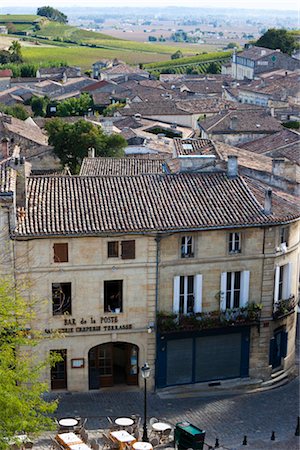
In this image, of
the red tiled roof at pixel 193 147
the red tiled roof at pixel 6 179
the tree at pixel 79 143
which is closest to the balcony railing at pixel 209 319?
the red tiled roof at pixel 6 179

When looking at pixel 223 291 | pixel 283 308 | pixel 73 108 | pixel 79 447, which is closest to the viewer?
pixel 79 447

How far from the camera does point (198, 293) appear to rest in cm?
3522

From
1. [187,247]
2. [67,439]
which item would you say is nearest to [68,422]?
[67,439]

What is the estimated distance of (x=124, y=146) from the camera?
248 ft

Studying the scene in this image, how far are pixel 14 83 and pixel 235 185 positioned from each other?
128m

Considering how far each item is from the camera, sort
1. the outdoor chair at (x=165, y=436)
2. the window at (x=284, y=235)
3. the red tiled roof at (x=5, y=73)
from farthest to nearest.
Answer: the red tiled roof at (x=5, y=73)
the window at (x=284, y=235)
the outdoor chair at (x=165, y=436)

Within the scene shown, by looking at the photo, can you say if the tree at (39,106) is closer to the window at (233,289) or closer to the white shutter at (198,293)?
the window at (233,289)

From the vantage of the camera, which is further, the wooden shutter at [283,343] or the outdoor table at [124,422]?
the wooden shutter at [283,343]

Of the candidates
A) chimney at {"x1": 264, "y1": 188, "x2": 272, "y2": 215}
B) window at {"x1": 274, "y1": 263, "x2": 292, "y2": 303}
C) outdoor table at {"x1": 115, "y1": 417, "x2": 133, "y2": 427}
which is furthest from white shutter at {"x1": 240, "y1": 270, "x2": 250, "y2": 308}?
outdoor table at {"x1": 115, "y1": 417, "x2": 133, "y2": 427}

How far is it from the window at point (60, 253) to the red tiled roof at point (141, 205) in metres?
A: 0.75

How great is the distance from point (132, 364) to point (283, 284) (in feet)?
24.3

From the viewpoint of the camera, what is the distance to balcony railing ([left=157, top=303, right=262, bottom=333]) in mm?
34750

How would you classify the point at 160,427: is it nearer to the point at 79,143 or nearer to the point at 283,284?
the point at 283,284

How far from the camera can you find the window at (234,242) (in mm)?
35312
